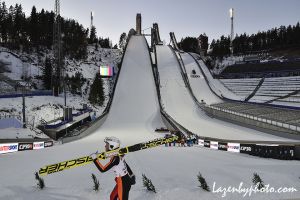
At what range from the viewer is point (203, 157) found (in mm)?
14195

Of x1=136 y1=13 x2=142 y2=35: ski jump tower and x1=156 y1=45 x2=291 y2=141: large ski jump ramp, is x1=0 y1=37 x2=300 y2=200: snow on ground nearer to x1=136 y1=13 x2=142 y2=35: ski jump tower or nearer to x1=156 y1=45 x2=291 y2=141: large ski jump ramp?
x1=156 y1=45 x2=291 y2=141: large ski jump ramp

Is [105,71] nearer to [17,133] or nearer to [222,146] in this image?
[17,133]

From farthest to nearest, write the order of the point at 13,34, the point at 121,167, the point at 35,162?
1. the point at 13,34
2. the point at 35,162
3. the point at 121,167

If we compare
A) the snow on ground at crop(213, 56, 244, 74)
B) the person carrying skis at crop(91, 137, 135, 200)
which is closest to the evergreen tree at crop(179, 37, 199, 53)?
the snow on ground at crop(213, 56, 244, 74)

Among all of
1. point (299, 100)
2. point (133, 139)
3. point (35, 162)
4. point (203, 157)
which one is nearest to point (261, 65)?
point (299, 100)

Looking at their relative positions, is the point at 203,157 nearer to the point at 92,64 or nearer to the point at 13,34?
the point at 92,64

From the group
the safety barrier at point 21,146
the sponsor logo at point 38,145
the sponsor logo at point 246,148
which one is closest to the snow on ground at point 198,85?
the sponsor logo at point 246,148

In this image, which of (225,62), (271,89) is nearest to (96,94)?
(271,89)

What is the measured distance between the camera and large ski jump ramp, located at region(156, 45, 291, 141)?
24.5 metres

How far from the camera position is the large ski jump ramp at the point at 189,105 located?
2447 cm

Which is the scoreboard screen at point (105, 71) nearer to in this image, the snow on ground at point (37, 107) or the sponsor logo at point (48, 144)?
the snow on ground at point (37, 107)

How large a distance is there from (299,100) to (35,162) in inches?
1409

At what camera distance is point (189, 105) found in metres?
39.4

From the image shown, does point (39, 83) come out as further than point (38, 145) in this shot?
Yes
